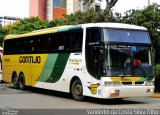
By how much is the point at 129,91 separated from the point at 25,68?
342 inches

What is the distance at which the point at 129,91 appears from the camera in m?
18.4

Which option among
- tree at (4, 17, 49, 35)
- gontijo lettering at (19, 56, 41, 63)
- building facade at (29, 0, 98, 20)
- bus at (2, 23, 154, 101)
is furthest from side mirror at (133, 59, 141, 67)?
building facade at (29, 0, 98, 20)

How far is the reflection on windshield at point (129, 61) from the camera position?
60.0 ft

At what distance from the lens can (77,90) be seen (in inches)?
786

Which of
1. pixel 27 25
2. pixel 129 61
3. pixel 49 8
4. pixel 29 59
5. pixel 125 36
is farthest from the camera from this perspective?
pixel 49 8

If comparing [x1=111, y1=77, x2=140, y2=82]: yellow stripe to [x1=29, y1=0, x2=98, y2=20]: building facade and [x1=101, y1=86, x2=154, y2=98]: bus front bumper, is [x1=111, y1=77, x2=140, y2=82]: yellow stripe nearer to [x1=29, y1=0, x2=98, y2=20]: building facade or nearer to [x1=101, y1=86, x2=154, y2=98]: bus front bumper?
[x1=101, y1=86, x2=154, y2=98]: bus front bumper

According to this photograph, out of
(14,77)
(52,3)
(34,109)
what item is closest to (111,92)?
(34,109)

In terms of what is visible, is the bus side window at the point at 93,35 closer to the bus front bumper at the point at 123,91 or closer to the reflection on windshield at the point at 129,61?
the reflection on windshield at the point at 129,61

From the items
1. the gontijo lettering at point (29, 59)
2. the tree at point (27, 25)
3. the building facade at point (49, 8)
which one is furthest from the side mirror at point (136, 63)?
the building facade at point (49, 8)

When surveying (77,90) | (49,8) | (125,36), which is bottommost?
(77,90)

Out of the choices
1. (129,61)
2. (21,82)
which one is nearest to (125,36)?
(129,61)

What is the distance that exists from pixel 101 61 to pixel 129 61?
1.17 m

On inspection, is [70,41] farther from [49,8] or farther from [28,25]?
[49,8]

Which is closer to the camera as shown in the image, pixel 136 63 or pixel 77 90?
pixel 136 63
